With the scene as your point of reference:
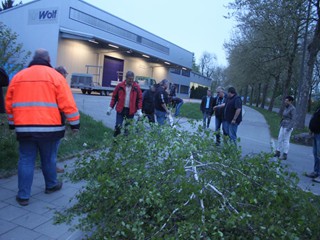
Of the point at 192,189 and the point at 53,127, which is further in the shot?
the point at 53,127

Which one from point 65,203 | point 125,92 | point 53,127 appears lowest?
point 65,203

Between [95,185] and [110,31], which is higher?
[110,31]

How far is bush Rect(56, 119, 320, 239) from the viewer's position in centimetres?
238

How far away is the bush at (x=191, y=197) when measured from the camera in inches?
93.7

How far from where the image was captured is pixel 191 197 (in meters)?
2.62

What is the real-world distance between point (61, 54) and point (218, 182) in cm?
2897

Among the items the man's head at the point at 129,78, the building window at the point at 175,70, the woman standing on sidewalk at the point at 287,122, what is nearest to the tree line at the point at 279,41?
the woman standing on sidewalk at the point at 287,122

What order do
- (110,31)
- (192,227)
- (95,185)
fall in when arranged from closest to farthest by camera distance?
(192,227) → (95,185) → (110,31)

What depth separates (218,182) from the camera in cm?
293

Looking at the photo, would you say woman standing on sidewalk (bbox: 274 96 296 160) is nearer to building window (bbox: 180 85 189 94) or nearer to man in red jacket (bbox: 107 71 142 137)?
man in red jacket (bbox: 107 71 142 137)

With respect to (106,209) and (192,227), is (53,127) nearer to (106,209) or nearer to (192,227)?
(106,209)

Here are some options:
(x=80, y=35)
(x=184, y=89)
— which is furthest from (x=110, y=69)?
(x=184, y=89)

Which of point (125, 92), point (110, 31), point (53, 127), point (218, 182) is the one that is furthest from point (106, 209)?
point (110, 31)

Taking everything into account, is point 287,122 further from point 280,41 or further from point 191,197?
point 280,41
